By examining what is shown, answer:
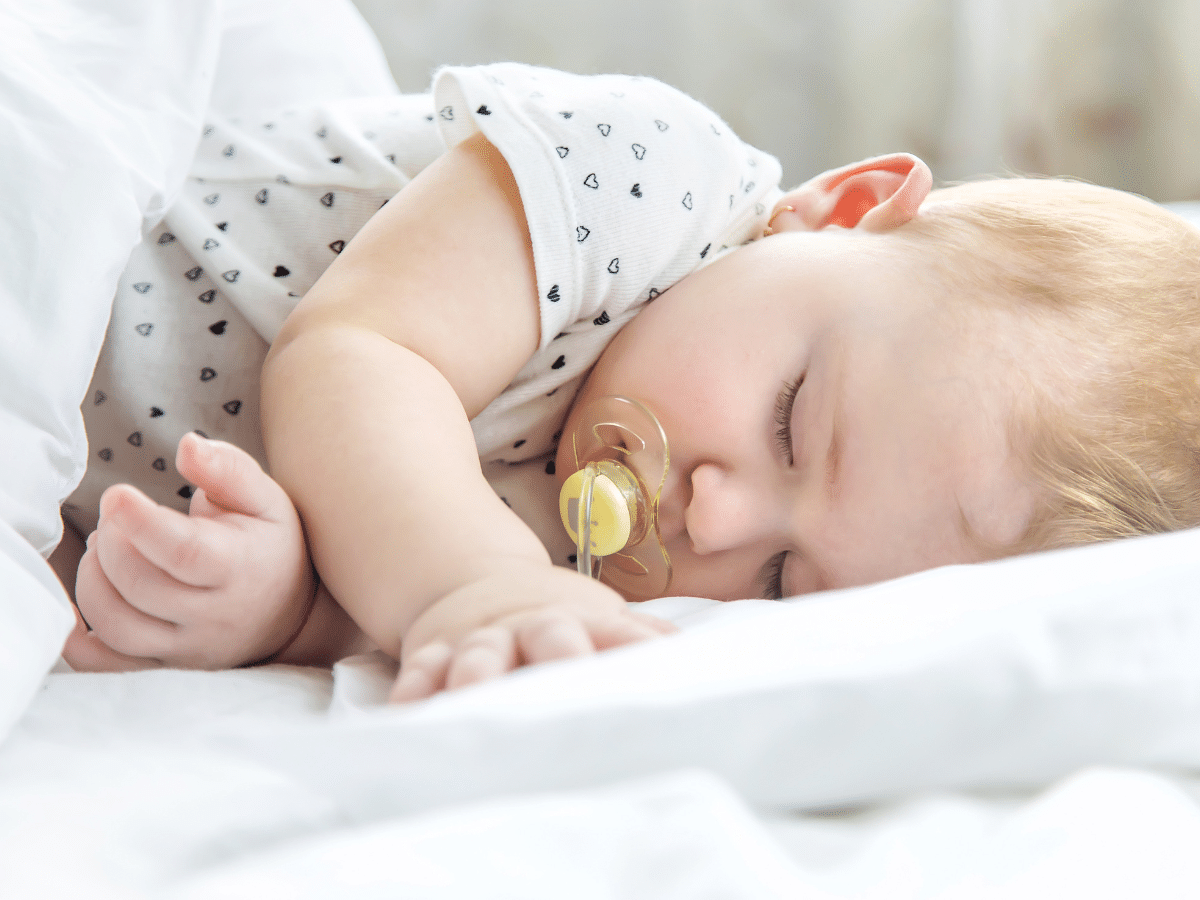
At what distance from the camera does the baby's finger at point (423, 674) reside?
46 cm

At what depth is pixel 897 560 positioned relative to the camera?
2.35 feet

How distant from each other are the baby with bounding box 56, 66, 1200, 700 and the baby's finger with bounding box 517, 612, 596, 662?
0.19 feet

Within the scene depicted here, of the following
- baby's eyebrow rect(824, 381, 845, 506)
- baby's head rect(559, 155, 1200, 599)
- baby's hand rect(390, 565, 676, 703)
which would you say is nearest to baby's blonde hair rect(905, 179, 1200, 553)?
baby's head rect(559, 155, 1200, 599)

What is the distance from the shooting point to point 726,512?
28.6 inches

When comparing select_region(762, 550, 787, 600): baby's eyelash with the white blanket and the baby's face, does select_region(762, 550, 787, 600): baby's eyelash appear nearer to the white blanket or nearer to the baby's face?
the baby's face

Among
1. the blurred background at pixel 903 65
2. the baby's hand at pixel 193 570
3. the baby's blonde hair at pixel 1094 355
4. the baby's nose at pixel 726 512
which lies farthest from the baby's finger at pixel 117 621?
the blurred background at pixel 903 65

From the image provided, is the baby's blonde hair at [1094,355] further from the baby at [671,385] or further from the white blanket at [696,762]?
the white blanket at [696,762]

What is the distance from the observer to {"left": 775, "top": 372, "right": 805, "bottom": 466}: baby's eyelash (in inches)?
29.8

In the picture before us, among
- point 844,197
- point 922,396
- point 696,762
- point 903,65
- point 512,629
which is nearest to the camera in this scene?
point 696,762

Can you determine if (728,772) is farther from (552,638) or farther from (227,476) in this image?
(227,476)

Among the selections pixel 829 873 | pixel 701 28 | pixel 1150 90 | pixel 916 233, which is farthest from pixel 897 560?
pixel 1150 90

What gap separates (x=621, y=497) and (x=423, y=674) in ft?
1.09

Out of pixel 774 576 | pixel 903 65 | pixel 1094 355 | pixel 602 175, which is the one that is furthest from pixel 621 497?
pixel 903 65

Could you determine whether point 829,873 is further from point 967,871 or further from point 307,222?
point 307,222
